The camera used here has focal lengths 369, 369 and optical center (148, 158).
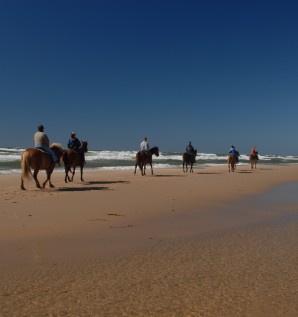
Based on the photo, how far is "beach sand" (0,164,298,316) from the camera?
298 cm

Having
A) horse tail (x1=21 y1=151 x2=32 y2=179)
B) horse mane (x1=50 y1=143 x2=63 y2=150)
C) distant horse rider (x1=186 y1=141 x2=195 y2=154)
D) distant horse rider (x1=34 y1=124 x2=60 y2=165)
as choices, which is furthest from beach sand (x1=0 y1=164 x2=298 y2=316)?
distant horse rider (x1=186 y1=141 x2=195 y2=154)

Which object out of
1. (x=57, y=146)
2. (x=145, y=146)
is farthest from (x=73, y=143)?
(x=145, y=146)

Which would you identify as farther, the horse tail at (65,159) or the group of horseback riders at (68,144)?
the horse tail at (65,159)

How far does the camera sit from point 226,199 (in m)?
10.6

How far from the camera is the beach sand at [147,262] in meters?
2.98

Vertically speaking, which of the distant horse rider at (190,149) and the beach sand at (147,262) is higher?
the distant horse rider at (190,149)

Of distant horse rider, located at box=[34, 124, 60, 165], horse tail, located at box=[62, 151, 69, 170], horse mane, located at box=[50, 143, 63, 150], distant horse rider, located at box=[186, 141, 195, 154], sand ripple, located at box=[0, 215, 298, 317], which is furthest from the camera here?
distant horse rider, located at box=[186, 141, 195, 154]

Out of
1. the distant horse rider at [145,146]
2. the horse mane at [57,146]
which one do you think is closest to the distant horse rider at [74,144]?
the horse mane at [57,146]

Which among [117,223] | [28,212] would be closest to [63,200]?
[28,212]

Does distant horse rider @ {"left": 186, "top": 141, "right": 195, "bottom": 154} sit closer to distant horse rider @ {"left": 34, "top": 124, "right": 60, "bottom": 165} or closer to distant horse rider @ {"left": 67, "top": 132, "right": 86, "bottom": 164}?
distant horse rider @ {"left": 67, "top": 132, "right": 86, "bottom": 164}

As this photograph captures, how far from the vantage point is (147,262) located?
4191mm

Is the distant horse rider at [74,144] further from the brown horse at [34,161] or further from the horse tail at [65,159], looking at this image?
the brown horse at [34,161]

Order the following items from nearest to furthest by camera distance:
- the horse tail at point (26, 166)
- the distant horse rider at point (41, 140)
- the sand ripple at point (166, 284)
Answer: the sand ripple at point (166, 284) → the horse tail at point (26, 166) → the distant horse rider at point (41, 140)

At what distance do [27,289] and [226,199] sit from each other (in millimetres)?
7975
